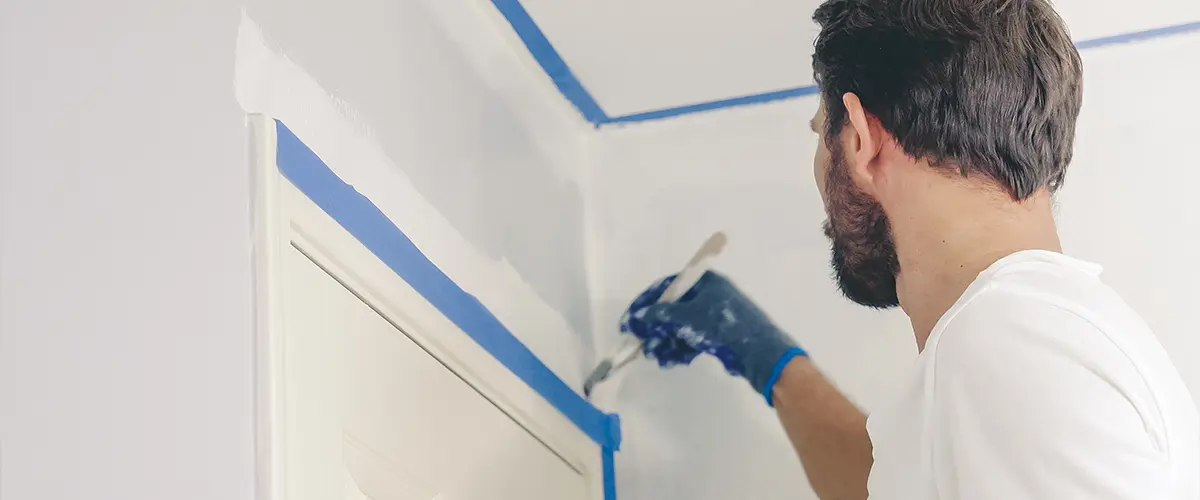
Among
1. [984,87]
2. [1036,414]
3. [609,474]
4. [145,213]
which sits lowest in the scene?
[609,474]

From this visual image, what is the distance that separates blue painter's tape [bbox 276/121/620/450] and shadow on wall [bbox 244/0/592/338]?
0.34ft

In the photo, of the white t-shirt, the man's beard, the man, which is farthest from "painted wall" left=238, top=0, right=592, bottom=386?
the white t-shirt

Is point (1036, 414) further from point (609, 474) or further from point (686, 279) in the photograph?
point (609, 474)

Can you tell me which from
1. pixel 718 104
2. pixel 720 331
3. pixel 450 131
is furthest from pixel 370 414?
pixel 718 104

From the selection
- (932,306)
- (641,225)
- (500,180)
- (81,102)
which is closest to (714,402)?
(641,225)

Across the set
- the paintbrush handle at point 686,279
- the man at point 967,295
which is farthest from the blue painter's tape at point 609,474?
the man at point 967,295

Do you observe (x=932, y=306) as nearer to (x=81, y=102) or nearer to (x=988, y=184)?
(x=988, y=184)

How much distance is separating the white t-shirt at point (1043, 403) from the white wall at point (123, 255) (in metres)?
0.61

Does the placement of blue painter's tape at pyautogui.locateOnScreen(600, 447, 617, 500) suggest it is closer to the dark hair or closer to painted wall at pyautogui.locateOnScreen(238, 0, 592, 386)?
painted wall at pyautogui.locateOnScreen(238, 0, 592, 386)

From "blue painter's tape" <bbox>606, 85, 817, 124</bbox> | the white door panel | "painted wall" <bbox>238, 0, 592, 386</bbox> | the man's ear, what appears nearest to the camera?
the white door panel

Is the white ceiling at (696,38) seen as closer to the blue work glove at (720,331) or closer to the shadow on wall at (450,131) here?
the shadow on wall at (450,131)

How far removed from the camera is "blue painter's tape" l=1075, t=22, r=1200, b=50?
6.81 ft

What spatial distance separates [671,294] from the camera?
195cm

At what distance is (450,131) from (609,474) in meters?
0.72
